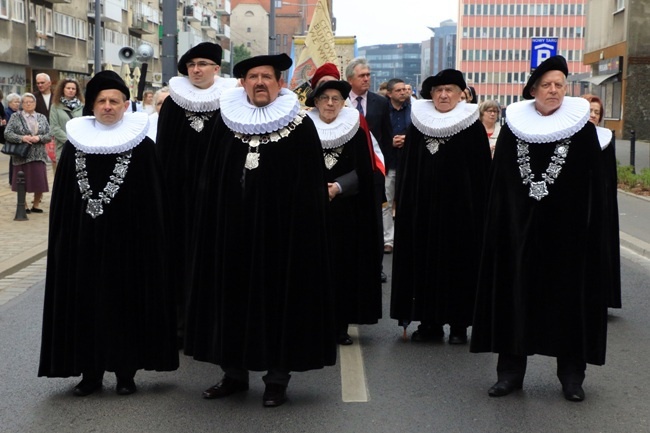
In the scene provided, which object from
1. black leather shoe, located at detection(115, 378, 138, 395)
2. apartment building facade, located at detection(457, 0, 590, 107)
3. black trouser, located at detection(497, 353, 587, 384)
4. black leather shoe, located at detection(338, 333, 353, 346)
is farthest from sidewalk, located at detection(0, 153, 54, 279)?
apartment building facade, located at detection(457, 0, 590, 107)

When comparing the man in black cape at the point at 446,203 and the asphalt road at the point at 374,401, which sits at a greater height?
the man in black cape at the point at 446,203

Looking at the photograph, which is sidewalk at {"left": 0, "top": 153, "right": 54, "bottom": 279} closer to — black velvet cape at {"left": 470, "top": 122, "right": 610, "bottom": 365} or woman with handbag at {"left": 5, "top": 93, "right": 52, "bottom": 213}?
woman with handbag at {"left": 5, "top": 93, "right": 52, "bottom": 213}

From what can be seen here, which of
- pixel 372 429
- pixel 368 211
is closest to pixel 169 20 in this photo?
pixel 368 211

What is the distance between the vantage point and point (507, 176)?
6504 mm

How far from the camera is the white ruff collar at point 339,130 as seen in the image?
772 centimetres

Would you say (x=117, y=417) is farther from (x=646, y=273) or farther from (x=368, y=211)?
(x=646, y=273)

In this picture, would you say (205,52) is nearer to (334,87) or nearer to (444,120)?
(334,87)

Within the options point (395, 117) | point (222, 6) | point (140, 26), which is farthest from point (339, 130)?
point (222, 6)

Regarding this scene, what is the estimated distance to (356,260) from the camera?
800 centimetres

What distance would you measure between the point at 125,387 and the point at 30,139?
403 inches

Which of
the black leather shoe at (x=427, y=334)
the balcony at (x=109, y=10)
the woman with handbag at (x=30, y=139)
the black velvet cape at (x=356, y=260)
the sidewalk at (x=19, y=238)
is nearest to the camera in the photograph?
the black velvet cape at (x=356, y=260)

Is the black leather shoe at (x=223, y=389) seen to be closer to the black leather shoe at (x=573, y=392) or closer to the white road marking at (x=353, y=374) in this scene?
Answer: the white road marking at (x=353, y=374)

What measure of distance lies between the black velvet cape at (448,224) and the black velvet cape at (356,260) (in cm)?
30

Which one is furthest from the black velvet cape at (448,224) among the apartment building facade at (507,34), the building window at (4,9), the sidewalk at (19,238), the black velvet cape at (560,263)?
the apartment building facade at (507,34)
